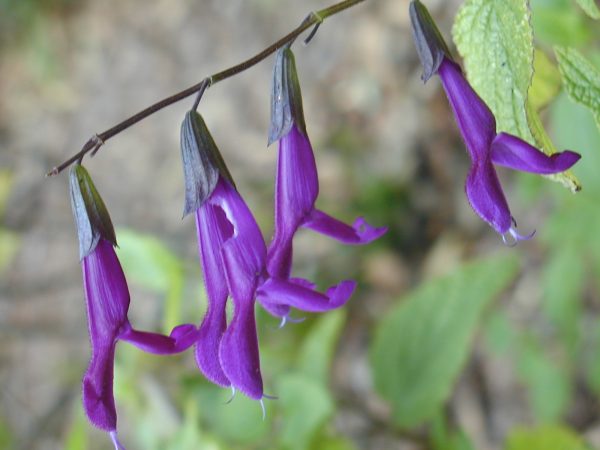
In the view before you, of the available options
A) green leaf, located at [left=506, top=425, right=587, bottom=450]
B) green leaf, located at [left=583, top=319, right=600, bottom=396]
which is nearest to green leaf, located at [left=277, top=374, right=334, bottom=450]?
green leaf, located at [left=506, top=425, right=587, bottom=450]

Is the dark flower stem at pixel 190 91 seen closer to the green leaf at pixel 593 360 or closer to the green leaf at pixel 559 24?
the green leaf at pixel 559 24

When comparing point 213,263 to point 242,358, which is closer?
point 242,358

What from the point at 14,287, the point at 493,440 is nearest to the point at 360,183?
the point at 493,440

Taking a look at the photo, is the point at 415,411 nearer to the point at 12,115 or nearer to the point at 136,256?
the point at 136,256

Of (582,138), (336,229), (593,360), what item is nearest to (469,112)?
(336,229)

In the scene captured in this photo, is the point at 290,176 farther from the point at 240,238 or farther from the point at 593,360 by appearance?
the point at 593,360

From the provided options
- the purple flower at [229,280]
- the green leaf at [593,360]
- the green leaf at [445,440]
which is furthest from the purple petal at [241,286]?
the green leaf at [593,360]
